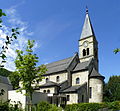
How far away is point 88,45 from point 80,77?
31.4 ft

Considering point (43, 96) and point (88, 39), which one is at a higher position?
point (88, 39)

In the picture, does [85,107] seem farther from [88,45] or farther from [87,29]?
[87,29]

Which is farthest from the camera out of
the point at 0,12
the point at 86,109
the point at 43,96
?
the point at 43,96

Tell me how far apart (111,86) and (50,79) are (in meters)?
24.0

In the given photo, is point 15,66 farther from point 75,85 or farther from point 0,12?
point 0,12

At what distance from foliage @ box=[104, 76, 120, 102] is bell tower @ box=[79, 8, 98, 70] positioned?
14.2 m

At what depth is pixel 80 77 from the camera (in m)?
41.6

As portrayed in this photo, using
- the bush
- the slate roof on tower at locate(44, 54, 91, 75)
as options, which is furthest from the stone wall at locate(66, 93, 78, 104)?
the slate roof on tower at locate(44, 54, 91, 75)

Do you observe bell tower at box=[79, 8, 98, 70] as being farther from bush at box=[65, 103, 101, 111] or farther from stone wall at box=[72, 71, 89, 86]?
bush at box=[65, 103, 101, 111]

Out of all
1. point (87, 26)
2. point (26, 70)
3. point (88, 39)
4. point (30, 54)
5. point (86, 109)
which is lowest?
point (86, 109)

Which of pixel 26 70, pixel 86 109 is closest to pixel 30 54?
pixel 26 70

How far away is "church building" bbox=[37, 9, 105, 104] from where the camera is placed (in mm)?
38656

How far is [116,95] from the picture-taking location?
54406 millimetres

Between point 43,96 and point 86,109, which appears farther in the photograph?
point 43,96
